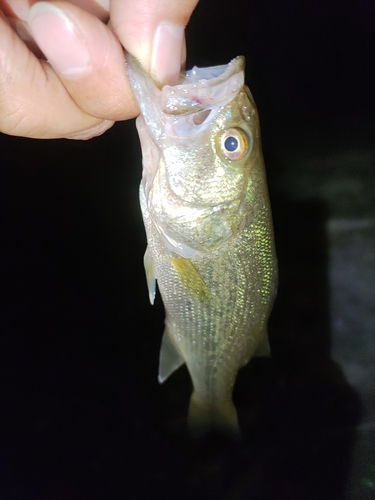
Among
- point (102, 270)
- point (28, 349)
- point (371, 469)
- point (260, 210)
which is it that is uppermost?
point (260, 210)

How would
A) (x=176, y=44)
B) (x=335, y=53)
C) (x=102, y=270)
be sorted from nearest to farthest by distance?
(x=176, y=44) < (x=335, y=53) < (x=102, y=270)

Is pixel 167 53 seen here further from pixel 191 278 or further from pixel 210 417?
pixel 210 417

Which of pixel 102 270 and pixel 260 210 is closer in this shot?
pixel 260 210

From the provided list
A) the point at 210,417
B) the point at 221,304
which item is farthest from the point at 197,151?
the point at 210,417

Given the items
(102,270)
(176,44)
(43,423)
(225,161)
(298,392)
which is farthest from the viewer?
(298,392)

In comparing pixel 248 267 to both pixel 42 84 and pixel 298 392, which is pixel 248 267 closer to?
pixel 42 84

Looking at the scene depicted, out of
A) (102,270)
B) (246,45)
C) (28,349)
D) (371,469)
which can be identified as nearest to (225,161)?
(246,45)
